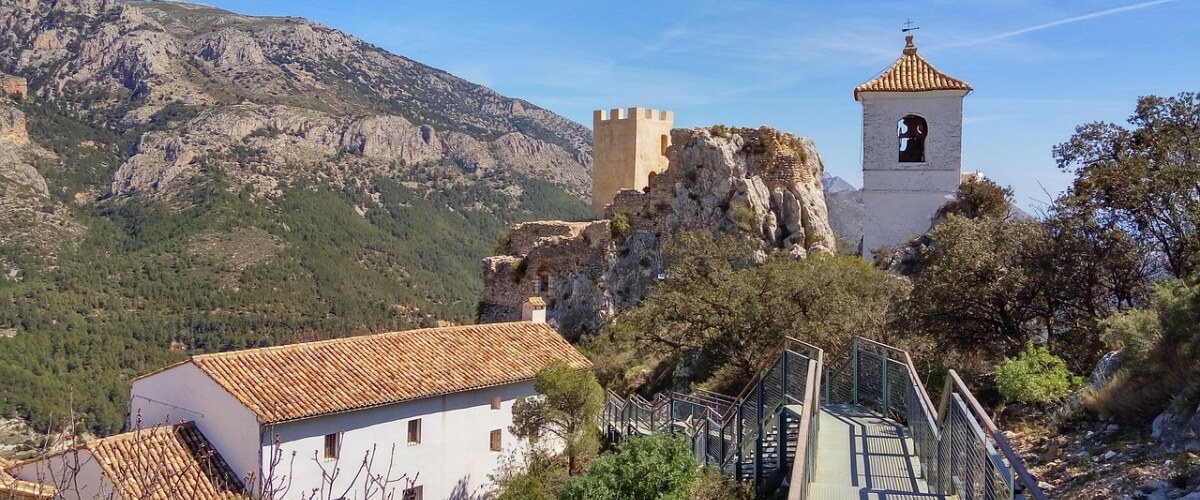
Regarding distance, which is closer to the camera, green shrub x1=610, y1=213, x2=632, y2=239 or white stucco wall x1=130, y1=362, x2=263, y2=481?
white stucco wall x1=130, y1=362, x2=263, y2=481

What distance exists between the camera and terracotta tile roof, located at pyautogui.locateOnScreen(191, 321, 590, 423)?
19.6m

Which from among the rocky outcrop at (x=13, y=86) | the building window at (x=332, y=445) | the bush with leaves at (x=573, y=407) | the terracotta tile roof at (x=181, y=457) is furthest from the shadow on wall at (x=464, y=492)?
the rocky outcrop at (x=13, y=86)

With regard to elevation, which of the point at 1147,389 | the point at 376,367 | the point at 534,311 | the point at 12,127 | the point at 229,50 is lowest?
the point at 376,367

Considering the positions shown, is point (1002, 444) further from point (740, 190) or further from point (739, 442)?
point (740, 190)

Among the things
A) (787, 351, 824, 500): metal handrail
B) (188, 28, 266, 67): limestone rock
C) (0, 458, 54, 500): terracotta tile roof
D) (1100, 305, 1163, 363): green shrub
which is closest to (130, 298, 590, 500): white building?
(0, 458, 54, 500): terracotta tile roof

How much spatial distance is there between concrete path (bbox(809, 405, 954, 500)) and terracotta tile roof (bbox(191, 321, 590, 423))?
1258 centimetres

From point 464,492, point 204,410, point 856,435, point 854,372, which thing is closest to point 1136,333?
point 854,372

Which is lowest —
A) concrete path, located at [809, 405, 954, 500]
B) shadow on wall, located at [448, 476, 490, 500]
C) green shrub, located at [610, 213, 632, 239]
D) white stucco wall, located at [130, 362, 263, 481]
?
shadow on wall, located at [448, 476, 490, 500]

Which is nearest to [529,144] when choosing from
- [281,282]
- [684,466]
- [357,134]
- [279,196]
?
[357,134]

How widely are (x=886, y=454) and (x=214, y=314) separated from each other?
262 ft

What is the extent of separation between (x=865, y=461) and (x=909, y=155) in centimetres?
1567

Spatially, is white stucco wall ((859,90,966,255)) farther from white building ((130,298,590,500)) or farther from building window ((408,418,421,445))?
building window ((408,418,421,445))

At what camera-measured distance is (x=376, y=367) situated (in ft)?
72.8

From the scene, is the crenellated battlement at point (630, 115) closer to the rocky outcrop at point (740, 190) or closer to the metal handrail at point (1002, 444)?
the rocky outcrop at point (740, 190)
